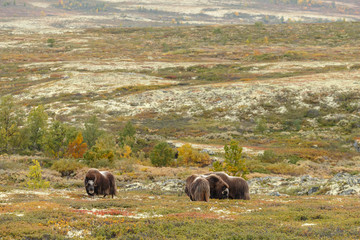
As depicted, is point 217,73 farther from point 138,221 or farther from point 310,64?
point 138,221

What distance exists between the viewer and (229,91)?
8306 centimetres

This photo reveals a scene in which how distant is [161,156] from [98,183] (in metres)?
22.9

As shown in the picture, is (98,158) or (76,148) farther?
(76,148)

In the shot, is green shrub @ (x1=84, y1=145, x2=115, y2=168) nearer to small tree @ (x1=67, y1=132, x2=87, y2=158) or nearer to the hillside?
the hillside

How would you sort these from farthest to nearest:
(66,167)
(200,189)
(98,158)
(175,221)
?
(98,158) < (66,167) < (200,189) < (175,221)

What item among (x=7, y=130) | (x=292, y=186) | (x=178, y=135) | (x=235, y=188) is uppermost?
(x=235, y=188)

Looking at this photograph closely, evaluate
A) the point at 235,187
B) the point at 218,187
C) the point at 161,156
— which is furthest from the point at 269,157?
the point at 218,187

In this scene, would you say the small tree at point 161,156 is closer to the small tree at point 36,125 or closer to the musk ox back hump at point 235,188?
the small tree at point 36,125

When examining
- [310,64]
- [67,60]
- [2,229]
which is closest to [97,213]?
[2,229]

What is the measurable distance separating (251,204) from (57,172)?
22417 millimetres

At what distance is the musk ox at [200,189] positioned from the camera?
1909 centimetres

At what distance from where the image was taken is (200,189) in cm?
1911

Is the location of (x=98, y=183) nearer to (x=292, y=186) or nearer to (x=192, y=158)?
(x=292, y=186)

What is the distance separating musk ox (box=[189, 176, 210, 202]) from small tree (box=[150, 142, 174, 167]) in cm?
2350
